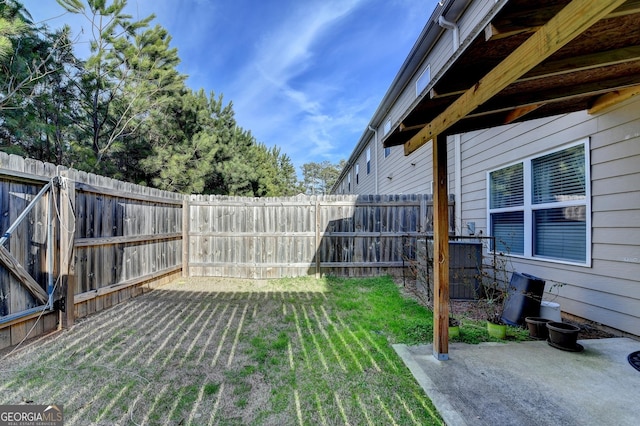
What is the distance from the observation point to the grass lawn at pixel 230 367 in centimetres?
192

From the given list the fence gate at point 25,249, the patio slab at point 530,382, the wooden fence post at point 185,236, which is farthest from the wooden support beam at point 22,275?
the patio slab at point 530,382

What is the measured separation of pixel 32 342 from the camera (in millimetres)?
2951

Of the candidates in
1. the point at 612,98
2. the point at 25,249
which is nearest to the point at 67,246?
the point at 25,249

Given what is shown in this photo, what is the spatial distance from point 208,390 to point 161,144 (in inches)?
416

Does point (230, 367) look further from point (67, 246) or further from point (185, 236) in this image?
point (185, 236)

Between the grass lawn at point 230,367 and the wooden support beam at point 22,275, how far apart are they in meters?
0.50

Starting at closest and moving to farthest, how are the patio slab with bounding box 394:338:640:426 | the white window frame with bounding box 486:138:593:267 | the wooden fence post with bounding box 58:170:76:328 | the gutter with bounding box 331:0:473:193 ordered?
1. the patio slab with bounding box 394:338:640:426
2. the white window frame with bounding box 486:138:593:267
3. the wooden fence post with bounding box 58:170:76:328
4. the gutter with bounding box 331:0:473:193

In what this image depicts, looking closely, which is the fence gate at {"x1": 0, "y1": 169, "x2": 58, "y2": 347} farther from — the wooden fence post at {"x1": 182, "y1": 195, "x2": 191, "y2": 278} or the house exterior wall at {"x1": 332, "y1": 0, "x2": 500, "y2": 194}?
the house exterior wall at {"x1": 332, "y1": 0, "x2": 500, "y2": 194}

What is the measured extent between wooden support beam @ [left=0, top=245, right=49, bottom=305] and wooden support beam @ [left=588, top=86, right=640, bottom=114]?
21.0 ft

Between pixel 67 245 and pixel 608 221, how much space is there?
248 inches

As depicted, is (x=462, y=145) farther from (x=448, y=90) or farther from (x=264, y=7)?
(x=264, y=7)

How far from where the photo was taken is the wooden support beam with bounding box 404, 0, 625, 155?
122cm

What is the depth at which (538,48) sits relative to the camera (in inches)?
58.2

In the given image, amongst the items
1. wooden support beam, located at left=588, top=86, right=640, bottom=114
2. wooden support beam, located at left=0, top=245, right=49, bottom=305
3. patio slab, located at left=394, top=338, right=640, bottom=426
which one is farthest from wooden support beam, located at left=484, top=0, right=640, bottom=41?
wooden support beam, located at left=0, top=245, right=49, bottom=305
